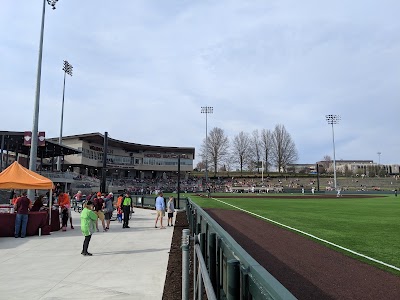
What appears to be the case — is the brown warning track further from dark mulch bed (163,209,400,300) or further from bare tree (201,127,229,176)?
bare tree (201,127,229,176)

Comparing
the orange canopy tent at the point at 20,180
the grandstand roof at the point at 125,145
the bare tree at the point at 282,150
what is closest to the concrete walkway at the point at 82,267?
the orange canopy tent at the point at 20,180

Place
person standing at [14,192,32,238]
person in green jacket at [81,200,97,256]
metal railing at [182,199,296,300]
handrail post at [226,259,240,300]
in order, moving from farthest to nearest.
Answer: person standing at [14,192,32,238], person in green jacket at [81,200,97,256], handrail post at [226,259,240,300], metal railing at [182,199,296,300]

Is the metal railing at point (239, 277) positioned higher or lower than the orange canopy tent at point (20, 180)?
lower

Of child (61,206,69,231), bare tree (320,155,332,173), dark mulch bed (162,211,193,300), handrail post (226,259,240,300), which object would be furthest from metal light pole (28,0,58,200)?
bare tree (320,155,332,173)

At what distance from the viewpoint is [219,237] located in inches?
179

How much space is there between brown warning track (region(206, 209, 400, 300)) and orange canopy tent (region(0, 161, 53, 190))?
8.77 meters

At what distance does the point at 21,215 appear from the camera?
1226 centimetres

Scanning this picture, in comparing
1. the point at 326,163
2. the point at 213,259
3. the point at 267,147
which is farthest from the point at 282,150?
the point at 213,259

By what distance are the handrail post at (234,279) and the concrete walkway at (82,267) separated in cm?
320

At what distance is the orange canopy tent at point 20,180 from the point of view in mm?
13055

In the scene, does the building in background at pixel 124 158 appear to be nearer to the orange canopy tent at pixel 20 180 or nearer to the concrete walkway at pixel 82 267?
the orange canopy tent at pixel 20 180

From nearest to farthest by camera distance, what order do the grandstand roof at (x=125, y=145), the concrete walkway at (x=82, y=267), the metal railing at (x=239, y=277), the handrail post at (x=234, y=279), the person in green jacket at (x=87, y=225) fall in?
the metal railing at (x=239, y=277)
the handrail post at (x=234, y=279)
the concrete walkway at (x=82, y=267)
the person in green jacket at (x=87, y=225)
the grandstand roof at (x=125, y=145)

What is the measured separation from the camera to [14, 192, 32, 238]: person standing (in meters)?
12.1

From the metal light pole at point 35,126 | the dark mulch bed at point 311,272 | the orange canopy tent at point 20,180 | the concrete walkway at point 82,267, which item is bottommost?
the concrete walkway at point 82,267
